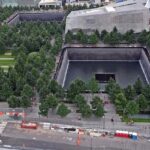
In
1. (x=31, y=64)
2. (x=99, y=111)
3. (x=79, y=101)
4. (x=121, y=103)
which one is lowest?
(x=99, y=111)

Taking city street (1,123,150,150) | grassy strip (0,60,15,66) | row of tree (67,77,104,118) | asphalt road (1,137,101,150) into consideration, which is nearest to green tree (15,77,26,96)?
row of tree (67,77,104,118)

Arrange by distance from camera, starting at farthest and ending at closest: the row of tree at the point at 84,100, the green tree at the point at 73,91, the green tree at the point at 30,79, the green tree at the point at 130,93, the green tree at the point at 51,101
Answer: the green tree at the point at 30,79 → the green tree at the point at 73,91 → the green tree at the point at 130,93 → the green tree at the point at 51,101 → the row of tree at the point at 84,100

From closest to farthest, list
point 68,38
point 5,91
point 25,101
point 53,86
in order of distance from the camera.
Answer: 1. point 25,101
2. point 5,91
3. point 53,86
4. point 68,38

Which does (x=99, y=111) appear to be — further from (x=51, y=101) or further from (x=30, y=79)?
(x=30, y=79)

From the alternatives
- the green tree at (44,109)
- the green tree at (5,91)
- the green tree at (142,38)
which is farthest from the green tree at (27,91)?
the green tree at (142,38)

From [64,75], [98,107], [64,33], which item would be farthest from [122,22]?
[98,107]

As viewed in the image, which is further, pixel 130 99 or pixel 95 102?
pixel 130 99

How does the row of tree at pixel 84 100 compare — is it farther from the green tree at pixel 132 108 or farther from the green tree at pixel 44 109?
the green tree at pixel 44 109

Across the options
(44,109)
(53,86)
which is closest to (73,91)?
(53,86)
